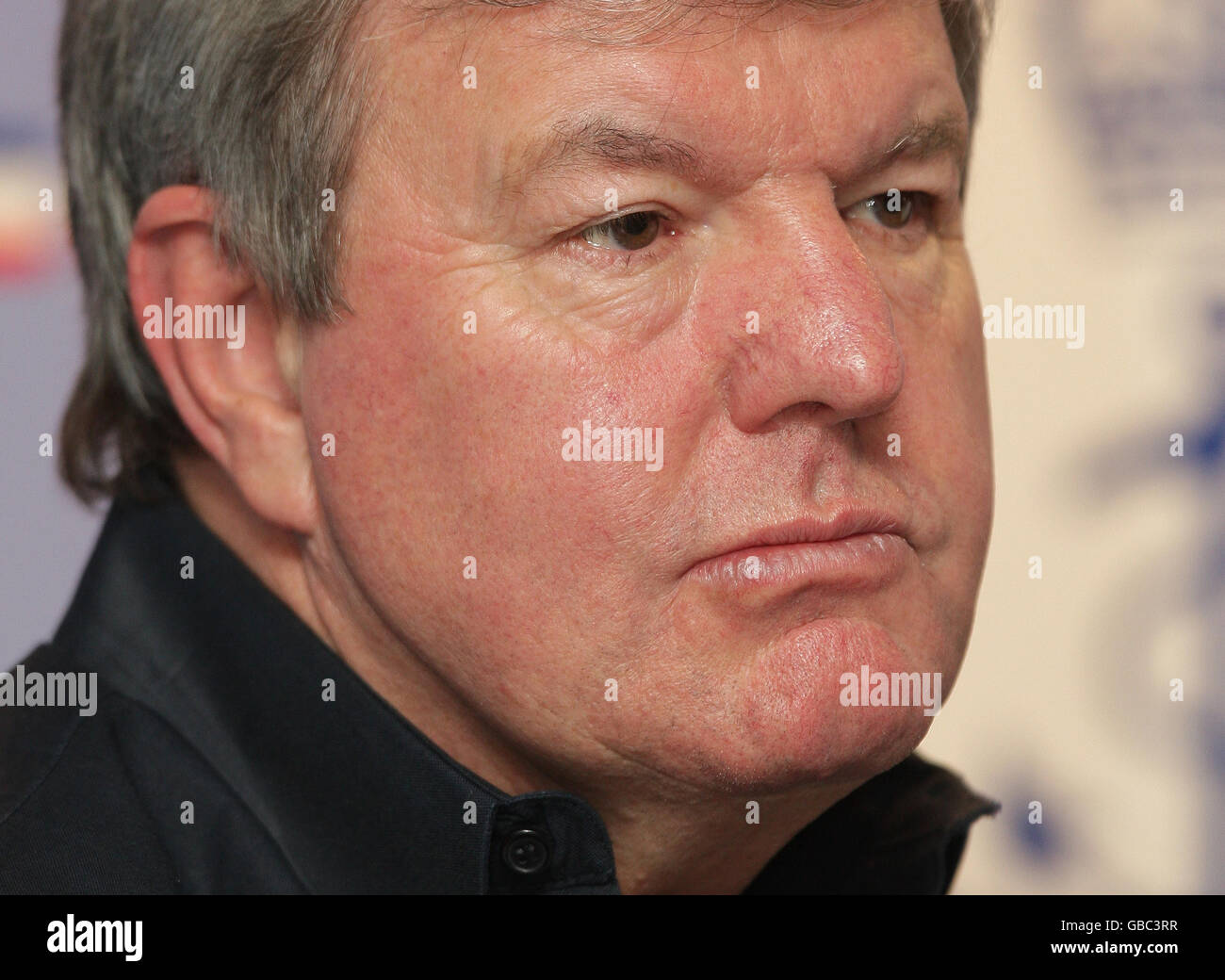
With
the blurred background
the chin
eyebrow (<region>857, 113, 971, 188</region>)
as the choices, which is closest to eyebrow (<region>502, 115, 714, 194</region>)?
eyebrow (<region>857, 113, 971, 188</region>)

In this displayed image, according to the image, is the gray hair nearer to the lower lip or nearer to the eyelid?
the eyelid

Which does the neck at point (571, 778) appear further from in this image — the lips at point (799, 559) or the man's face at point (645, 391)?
the lips at point (799, 559)

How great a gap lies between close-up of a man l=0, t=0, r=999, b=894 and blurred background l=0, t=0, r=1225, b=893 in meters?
1.38

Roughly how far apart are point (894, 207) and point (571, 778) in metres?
0.72

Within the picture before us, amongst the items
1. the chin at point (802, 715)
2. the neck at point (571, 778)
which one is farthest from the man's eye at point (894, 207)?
the neck at point (571, 778)

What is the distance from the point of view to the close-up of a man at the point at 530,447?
146 centimetres

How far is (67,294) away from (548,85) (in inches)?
68.8

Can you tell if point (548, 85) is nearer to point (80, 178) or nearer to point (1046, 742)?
point (80, 178)

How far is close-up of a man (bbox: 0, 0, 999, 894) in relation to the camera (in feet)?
4.78

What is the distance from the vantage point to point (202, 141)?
1.68 m

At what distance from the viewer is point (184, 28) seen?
5.51 ft

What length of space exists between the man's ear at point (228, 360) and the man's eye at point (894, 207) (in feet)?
2.10

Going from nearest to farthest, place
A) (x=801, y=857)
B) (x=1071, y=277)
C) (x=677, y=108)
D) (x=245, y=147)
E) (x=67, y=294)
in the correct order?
1. (x=677, y=108)
2. (x=245, y=147)
3. (x=801, y=857)
4. (x=67, y=294)
5. (x=1071, y=277)
